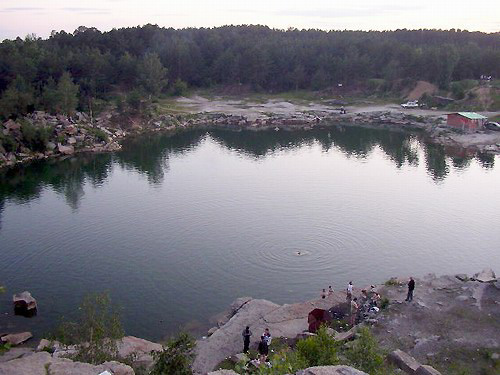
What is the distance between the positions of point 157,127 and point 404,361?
82.6 meters

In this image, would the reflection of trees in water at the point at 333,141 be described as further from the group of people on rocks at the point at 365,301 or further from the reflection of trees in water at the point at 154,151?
the group of people on rocks at the point at 365,301

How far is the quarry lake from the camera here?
114 feet

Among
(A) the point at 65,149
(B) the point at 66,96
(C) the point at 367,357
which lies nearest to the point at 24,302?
(C) the point at 367,357

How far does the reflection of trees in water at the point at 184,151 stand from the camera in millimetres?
61500

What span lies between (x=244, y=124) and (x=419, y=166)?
4354cm

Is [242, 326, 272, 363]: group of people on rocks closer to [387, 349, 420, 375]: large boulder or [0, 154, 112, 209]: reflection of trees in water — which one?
[387, 349, 420, 375]: large boulder

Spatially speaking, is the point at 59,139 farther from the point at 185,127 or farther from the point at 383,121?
the point at 383,121

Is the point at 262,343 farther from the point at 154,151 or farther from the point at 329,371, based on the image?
the point at 154,151

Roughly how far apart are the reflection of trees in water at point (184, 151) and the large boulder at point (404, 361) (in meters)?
37.8

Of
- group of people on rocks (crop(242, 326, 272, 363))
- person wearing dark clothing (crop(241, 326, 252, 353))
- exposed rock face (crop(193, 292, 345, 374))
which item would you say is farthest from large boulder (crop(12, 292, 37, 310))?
person wearing dark clothing (crop(241, 326, 252, 353))

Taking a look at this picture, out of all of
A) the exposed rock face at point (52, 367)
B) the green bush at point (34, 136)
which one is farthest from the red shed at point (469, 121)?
the exposed rock face at point (52, 367)

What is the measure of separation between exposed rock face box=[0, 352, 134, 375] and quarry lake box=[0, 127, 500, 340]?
34.2 feet

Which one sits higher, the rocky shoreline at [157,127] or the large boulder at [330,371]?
the large boulder at [330,371]

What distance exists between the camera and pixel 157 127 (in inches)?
3910
